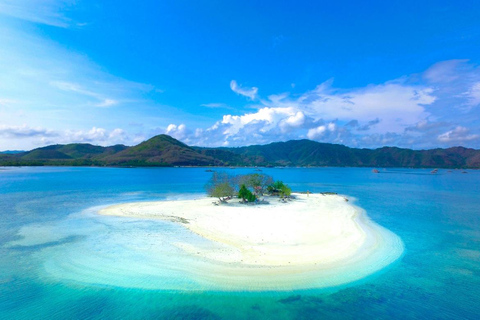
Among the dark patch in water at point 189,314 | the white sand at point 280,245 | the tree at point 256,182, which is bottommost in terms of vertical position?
the dark patch in water at point 189,314

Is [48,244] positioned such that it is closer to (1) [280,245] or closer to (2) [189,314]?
(2) [189,314]

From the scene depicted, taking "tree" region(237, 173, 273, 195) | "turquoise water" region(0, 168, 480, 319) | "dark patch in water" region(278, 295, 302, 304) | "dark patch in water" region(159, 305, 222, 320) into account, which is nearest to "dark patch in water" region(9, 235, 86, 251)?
"turquoise water" region(0, 168, 480, 319)

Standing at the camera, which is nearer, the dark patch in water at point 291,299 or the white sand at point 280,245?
the dark patch in water at point 291,299

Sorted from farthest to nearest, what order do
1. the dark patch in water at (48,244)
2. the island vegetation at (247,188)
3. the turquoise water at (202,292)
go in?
the island vegetation at (247,188)
the dark patch in water at (48,244)
the turquoise water at (202,292)

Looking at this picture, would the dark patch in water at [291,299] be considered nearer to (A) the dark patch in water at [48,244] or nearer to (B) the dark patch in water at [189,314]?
(B) the dark patch in water at [189,314]

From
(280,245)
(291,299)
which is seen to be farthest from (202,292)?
(280,245)

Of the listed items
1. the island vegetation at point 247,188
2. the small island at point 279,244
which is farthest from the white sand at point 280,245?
the island vegetation at point 247,188

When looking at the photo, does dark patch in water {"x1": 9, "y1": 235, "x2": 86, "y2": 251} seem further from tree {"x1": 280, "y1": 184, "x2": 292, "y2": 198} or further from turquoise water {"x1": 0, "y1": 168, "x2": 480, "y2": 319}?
tree {"x1": 280, "y1": 184, "x2": 292, "y2": 198}

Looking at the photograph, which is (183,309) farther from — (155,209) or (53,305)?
(155,209)

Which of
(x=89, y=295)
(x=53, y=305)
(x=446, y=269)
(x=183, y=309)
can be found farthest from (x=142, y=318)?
(x=446, y=269)
